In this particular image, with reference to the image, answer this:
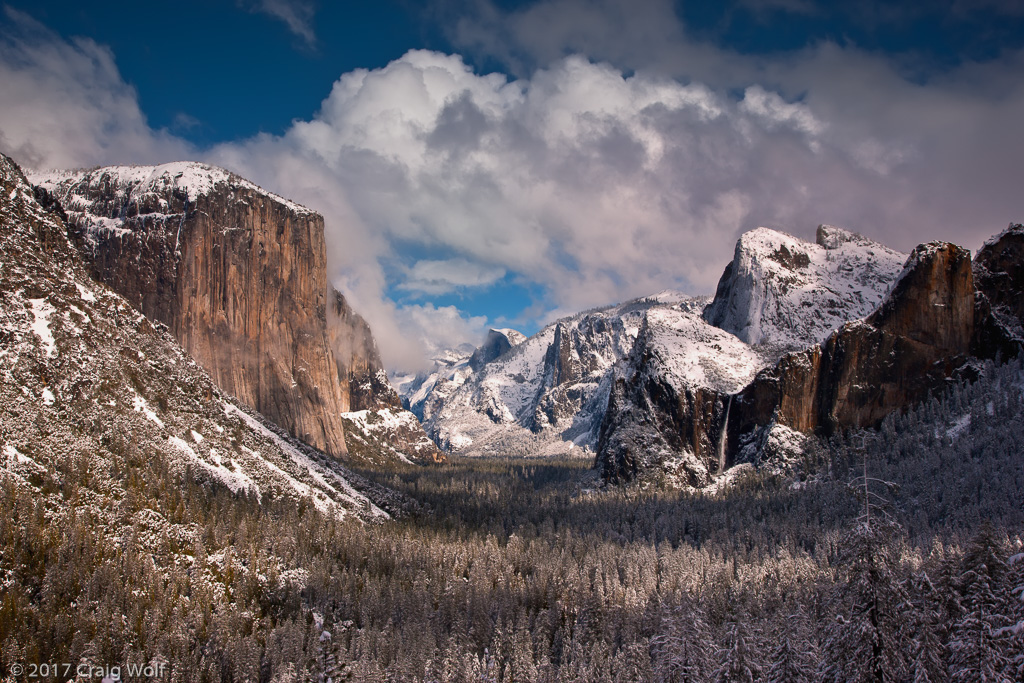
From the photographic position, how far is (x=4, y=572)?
73938 millimetres

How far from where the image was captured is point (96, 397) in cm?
10950

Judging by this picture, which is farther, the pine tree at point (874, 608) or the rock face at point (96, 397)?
the rock face at point (96, 397)

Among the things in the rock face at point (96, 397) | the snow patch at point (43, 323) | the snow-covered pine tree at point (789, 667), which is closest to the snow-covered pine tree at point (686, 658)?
the snow-covered pine tree at point (789, 667)

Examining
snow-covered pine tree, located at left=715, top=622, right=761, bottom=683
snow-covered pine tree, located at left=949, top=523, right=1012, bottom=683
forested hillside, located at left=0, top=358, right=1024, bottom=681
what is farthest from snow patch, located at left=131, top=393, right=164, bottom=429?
snow-covered pine tree, located at left=949, top=523, right=1012, bottom=683

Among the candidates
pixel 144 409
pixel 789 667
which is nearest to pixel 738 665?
pixel 789 667

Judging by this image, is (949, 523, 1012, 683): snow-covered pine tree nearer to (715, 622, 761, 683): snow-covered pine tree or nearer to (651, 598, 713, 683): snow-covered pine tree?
(715, 622, 761, 683): snow-covered pine tree

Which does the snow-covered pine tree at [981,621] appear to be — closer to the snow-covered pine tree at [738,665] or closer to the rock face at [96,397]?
the snow-covered pine tree at [738,665]

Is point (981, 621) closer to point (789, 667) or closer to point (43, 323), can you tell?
point (789, 667)

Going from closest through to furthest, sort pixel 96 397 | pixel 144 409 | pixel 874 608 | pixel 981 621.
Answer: pixel 874 608 → pixel 981 621 → pixel 96 397 → pixel 144 409

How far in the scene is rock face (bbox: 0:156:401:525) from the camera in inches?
3691

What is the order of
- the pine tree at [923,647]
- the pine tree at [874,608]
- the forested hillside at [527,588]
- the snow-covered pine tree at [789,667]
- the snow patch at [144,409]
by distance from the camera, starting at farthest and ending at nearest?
the snow patch at [144,409] → the snow-covered pine tree at [789,667] → the forested hillside at [527,588] → the pine tree at [923,647] → the pine tree at [874,608]

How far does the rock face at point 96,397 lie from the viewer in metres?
93.8

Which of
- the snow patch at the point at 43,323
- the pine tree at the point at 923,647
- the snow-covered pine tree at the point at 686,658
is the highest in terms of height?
the snow patch at the point at 43,323

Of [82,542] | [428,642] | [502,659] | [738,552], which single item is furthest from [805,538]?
[82,542]
